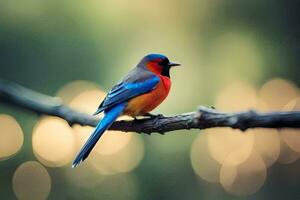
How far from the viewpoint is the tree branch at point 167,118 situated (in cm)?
209

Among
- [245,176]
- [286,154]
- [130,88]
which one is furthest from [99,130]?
[245,176]

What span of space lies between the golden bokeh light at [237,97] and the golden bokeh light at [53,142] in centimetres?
185

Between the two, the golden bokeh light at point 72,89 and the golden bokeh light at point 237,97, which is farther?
the golden bokeh light at point 237,97

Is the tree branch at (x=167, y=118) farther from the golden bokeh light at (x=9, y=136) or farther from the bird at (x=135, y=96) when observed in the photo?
the golden bokeh light at (x=9, y=136)

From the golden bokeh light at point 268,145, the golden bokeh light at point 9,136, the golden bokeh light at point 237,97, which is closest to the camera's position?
the golden bokeh light at point 9,136

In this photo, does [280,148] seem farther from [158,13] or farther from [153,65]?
[153,65]

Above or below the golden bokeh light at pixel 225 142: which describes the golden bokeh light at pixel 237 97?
above

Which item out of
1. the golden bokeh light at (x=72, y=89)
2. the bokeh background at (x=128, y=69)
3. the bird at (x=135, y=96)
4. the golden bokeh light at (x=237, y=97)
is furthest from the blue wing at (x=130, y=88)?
the golden bokeh light at (x=237, y=97)

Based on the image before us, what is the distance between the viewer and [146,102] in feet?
12.3

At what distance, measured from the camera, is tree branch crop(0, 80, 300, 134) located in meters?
2.09

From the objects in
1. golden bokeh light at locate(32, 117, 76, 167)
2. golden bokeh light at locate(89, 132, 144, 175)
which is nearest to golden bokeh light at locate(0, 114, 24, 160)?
golden bokeh light at locate(32, 117, 76, 167)

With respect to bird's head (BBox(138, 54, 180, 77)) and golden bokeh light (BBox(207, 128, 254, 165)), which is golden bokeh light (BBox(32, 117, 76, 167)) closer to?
golden bokeh light (BBox(207, 128, 254, 165))

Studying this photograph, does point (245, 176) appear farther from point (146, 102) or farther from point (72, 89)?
point (146, 102)

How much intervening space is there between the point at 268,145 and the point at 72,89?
10.1 ft
